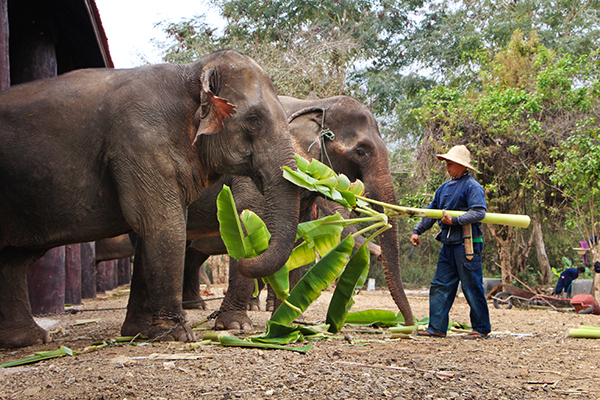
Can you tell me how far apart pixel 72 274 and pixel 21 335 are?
579 centimetres

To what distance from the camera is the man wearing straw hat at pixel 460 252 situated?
5.54 meters

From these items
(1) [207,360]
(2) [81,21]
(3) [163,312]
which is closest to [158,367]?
(1) [207,360]

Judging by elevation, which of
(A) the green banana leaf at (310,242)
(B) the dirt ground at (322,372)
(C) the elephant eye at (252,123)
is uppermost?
(C) the elephant eye at (252,123)

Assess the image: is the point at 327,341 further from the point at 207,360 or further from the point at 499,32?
the point at 499,32

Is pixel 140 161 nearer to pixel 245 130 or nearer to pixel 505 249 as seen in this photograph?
pixel 245 130

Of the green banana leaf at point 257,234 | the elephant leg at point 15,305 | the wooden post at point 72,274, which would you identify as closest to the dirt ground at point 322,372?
the elephant leg at point 15,305

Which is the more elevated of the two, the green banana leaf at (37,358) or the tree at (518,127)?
the tree at (518,127)

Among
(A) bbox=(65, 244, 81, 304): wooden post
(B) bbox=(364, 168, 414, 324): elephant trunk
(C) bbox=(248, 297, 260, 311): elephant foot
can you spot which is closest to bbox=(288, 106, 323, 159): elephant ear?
(B) bbox=(364, 168, 414, 324): elephant trunk

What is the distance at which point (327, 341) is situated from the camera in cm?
491

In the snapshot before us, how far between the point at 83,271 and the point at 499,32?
16652mm

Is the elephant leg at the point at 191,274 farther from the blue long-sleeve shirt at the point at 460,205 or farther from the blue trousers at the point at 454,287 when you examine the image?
the blue trousers at the point at 454,287

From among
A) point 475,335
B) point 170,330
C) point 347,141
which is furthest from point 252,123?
point 475,335

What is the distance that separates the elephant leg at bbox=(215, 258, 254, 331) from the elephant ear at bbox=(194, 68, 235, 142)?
1.88 m

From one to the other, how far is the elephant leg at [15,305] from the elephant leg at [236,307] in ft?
5.40
